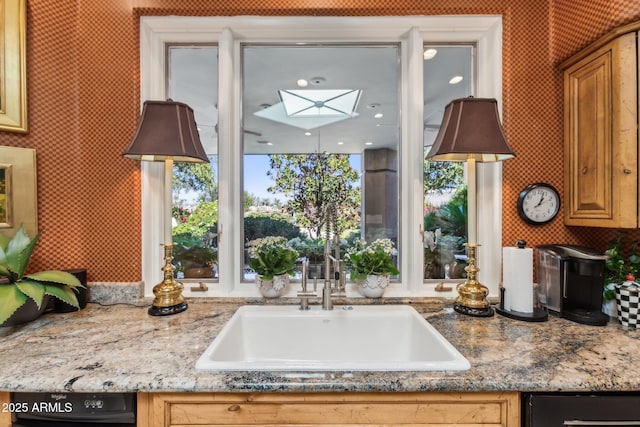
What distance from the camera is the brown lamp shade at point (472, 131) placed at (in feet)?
4.28

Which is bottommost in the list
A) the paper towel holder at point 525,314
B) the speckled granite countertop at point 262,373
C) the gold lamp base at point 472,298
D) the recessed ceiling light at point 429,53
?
the speckled granite countertop at point 262,373

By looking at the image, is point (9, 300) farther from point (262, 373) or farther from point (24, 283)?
point (262, 373)

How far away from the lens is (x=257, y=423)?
0.92 meters

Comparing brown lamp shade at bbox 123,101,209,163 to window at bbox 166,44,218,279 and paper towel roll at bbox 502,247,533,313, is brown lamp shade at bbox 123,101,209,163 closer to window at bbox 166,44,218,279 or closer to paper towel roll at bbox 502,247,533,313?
window at bbox 166,44,218,279

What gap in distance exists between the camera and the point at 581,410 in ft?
2.95

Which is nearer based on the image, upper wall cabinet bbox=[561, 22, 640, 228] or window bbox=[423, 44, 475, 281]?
upper wall cabinet bbox=[561, 22, 640, 228]

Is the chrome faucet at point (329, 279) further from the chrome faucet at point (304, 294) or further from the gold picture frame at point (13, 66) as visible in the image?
the gold picture frame at point (13, 66)

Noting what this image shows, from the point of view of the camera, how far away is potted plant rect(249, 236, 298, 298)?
162 centimetres

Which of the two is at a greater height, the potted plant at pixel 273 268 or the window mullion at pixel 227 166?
the window mullion at pixel 227 166

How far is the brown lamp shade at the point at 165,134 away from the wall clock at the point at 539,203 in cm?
155

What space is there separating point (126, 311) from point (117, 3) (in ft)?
5.03

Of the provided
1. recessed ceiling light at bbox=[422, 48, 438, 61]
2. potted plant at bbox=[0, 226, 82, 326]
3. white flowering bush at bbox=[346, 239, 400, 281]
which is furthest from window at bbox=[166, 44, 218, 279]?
recessed ceiling light at bbox=[422, 48, 438, 61]

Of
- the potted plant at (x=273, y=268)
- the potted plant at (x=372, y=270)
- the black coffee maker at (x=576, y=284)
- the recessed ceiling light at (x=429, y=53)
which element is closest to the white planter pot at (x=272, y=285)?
the potted plant at (x=273, y=268)

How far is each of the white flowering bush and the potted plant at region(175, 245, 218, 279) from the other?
0.76 m
